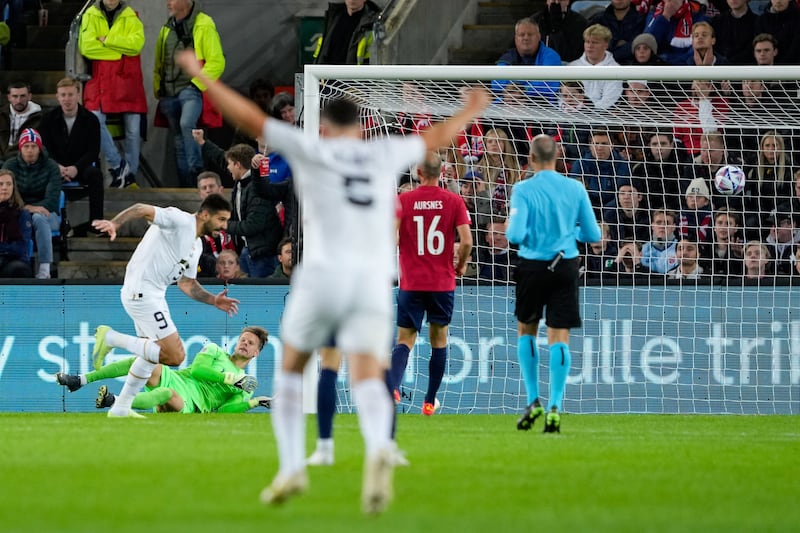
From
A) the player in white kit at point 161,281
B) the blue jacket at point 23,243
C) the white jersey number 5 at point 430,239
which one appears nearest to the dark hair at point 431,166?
the white jersey number 5 at point 430,239

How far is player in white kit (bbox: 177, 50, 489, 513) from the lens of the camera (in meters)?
6.45

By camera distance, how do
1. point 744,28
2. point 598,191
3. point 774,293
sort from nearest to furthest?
Result: point 774,293
point 598,191
point 744,28

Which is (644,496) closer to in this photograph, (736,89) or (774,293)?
(774,293)

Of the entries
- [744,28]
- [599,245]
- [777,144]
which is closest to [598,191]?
[599,245]

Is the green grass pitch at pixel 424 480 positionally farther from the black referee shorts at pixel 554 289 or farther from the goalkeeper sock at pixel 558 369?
the black referee shorts at pixel 554 289

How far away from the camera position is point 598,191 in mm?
16078

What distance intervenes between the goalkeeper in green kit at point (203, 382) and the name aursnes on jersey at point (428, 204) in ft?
9.07

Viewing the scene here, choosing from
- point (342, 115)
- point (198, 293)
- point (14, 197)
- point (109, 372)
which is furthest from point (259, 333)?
point (342, 115)

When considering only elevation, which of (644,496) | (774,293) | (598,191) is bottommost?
(644,496)

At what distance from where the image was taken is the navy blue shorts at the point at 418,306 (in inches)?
500

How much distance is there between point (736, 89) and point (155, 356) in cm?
771

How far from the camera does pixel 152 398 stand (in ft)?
44.4

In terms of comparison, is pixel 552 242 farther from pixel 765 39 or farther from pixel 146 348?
pixel 765 39

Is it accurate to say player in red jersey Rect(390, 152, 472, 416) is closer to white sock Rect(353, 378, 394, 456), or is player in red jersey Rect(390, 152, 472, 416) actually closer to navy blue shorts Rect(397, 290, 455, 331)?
navy blue shorts Rect(397, 290, 455, 331)
